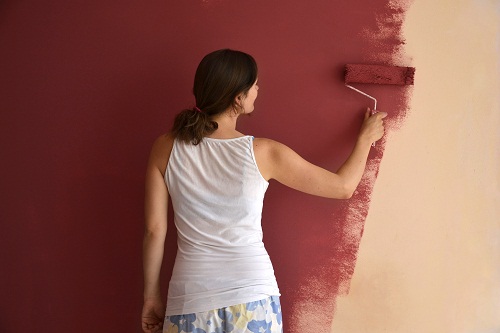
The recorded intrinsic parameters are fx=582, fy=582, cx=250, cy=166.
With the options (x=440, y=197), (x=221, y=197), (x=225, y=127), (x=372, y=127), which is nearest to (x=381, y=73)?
(x=372, y=127)

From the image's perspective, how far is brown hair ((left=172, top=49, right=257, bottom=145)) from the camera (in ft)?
5.21

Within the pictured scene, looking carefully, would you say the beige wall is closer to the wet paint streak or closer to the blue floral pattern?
the wet paint streak

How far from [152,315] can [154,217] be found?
317 mm

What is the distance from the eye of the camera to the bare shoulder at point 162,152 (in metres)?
1.65

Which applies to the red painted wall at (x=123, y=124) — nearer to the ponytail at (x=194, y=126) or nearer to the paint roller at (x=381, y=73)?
the paint roller at (x=381, y=73)

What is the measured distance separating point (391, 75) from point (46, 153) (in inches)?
47.0

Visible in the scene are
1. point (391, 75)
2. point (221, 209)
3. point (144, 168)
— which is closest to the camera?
point (221, 209)

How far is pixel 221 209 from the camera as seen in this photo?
1.58m

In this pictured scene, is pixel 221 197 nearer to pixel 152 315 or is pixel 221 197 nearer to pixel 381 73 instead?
pixel 152 315

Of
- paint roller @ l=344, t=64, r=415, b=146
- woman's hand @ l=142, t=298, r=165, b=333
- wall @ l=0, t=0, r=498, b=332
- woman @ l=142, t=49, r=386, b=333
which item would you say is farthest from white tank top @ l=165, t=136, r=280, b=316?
paint roller @ l=344, t=64, r=415, b=146

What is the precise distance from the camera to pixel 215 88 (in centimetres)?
159

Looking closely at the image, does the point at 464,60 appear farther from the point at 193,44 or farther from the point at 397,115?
the point at 193,44

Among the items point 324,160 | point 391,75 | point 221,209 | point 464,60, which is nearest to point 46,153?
point 221,209

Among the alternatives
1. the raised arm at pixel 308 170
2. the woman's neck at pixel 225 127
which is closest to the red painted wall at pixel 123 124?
the raised arm at pixel 308 170
